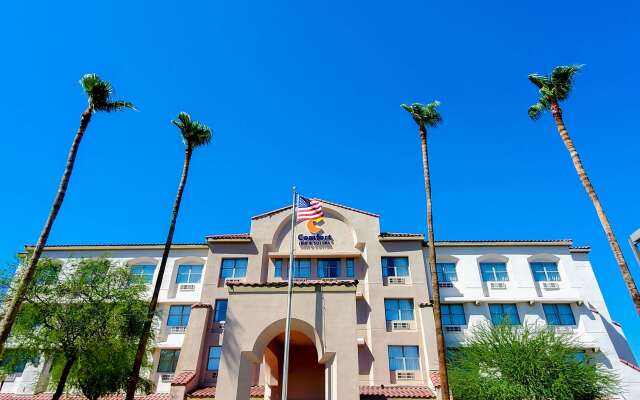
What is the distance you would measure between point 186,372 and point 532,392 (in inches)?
794

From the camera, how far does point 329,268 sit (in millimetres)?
28484

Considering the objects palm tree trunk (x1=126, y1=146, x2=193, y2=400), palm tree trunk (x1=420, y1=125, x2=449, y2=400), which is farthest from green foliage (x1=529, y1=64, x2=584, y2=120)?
palm tree trunk (x1=126, y1=146, x2=193, y2=400)

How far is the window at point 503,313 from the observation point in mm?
26750

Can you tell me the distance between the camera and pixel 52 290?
64.0 feet

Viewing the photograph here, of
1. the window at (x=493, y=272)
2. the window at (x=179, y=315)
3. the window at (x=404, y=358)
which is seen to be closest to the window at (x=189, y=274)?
the window at (x=179, y=315)

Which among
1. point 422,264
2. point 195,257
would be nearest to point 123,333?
point 195,257

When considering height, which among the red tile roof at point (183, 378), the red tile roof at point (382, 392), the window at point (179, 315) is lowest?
the red tile roof at point (382, 392)

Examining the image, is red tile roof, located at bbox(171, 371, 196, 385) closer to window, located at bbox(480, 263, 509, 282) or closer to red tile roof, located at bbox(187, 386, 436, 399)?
red tile roof, located at bbox(187, 386, 436, 399)

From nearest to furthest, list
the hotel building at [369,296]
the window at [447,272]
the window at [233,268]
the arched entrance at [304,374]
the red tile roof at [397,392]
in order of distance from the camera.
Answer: the red tile roof at [397,392] < the arched entrance at [304,374] < the hotel building at [369,296] < the window at [233,268] < the window at [447,272]

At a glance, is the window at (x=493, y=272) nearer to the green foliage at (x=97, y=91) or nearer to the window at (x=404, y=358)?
the window at (x=404, y=358)

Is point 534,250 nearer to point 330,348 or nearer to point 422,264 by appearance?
point 422,264

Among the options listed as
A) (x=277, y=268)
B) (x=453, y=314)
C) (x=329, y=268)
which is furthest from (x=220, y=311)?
(x=453, y=314)

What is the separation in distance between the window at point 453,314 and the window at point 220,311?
627 inches

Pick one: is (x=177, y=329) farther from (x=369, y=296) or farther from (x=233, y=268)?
(x=369, y=296)
